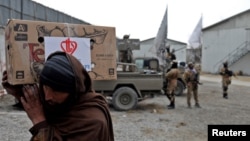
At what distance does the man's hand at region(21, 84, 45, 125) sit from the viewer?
5.20 ft

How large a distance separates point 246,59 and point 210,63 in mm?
4549

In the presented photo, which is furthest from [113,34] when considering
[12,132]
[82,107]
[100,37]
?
[12,132]

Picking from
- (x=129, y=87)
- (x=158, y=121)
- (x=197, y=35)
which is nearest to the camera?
(x=158, y=121)

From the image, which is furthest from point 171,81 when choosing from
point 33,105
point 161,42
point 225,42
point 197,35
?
point 197,35

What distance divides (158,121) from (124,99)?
172cm

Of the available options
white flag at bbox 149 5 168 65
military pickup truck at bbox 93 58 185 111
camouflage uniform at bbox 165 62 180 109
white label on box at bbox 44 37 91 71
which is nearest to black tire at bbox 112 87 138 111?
military pickup truck at bbox 93 58 185 111

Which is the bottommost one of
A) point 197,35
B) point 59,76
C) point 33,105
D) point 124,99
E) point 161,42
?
point 124,99

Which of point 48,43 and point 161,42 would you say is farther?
point 161,42

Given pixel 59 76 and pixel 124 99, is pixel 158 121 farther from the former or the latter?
pixel 59 76

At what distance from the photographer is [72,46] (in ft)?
12.0

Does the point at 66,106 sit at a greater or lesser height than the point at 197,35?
lesser

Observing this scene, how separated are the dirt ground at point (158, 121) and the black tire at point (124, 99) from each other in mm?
191

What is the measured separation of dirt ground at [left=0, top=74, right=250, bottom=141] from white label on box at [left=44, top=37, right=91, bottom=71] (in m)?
2.81

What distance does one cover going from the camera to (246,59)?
32.8m
